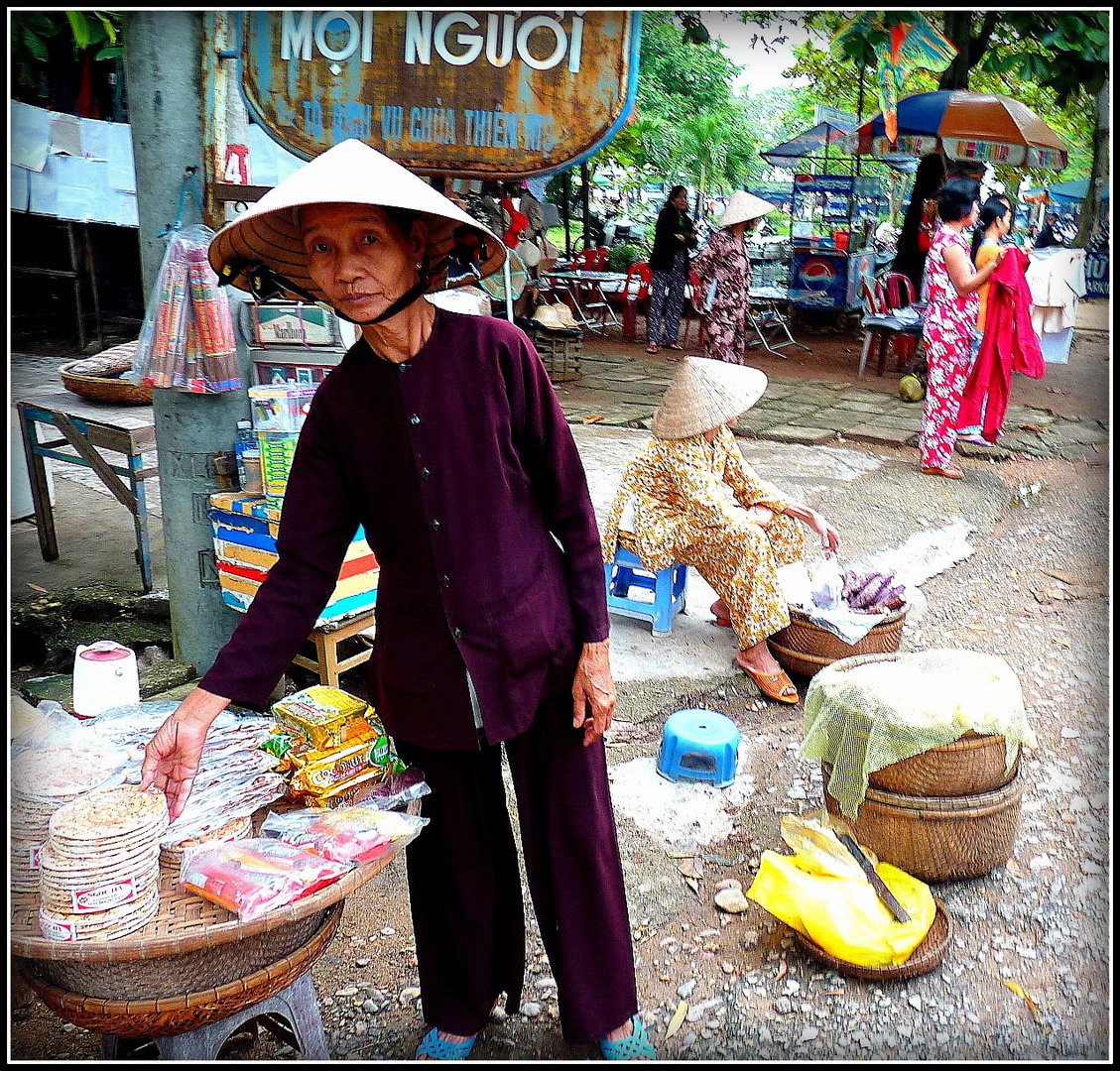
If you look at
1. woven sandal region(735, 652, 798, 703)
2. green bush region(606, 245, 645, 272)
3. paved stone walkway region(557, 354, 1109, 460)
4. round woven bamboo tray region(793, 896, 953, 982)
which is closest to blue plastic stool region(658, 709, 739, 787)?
woven sandal region(735, 652, 798, 703)

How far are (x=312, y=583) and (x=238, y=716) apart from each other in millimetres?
477

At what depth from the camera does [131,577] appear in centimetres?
487

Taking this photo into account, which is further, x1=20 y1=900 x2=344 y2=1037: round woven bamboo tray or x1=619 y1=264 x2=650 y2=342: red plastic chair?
x1=619 y1=264 x2=650 y2=342: red plastic chair

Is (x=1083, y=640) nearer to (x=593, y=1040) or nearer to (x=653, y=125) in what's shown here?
(x=593, y=1040)

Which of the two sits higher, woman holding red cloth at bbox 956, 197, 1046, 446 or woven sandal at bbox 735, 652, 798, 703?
woman holding red cloth at bbox 956, 197, 1046, 446

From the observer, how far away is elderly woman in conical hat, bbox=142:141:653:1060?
1.89 m

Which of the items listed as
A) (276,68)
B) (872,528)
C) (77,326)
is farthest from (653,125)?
(276,68)

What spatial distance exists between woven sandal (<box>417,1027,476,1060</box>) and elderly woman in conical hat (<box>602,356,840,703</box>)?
2096 mm

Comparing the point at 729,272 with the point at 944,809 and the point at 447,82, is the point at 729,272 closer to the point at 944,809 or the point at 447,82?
the point at 447,82

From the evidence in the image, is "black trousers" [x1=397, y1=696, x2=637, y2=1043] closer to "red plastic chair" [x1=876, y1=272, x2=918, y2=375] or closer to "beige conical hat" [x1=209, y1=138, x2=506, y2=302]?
"beige conical hat" [x1=209, y1=138, x2=506, y2=302]

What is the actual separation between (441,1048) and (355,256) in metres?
1.77

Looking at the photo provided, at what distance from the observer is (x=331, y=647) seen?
3.37 m

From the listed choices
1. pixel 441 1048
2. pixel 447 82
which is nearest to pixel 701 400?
pixel 447 82

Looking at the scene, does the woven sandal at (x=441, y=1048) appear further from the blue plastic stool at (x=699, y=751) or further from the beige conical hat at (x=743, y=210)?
the beige conical hat at (x=743, y=210)
